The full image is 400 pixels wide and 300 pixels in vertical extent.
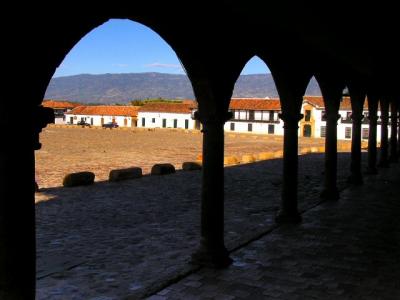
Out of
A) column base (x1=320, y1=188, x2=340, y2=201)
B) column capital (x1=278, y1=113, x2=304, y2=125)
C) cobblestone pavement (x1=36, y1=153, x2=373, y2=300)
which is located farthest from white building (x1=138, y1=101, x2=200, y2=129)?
column capital (x1=278, y1=113, x2=304, y2=125)

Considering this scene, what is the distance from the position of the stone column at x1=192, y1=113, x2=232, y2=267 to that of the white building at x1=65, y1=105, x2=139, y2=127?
88779mm

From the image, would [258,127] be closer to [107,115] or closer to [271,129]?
[271,129]

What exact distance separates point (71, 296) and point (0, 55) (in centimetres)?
373

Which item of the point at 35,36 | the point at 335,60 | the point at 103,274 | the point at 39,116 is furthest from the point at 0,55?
the point at 335,60

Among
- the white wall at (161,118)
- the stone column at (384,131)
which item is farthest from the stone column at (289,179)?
the white wall at (161,118)

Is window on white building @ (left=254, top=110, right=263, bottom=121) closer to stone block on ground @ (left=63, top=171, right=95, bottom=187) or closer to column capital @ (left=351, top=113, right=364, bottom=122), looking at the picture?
column capital @ (left=351, top=113, right=364, bottom=122)

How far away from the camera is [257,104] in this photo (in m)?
75.0

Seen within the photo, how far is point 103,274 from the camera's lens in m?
7.03

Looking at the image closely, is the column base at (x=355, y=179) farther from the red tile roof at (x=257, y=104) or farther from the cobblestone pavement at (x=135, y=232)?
the red tile roof at (x=257, y=104)

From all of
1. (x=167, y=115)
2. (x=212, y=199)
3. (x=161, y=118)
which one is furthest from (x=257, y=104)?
(x=212, y=199)

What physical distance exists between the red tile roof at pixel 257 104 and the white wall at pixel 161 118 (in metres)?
9.41

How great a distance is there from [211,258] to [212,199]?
912mm

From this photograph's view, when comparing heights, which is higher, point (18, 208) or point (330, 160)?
point (18, 208)

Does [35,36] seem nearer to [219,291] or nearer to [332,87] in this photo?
[219,291]
